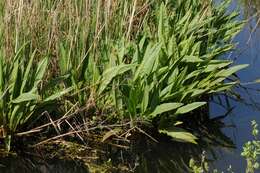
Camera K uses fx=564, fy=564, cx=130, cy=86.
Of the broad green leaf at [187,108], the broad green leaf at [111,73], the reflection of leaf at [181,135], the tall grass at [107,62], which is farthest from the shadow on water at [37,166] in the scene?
the broad green leaf at [187,108]

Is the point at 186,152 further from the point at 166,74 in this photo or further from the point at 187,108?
the point at 166,74

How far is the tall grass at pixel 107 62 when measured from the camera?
4.02 meters

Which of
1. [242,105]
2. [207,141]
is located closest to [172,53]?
[207,141]

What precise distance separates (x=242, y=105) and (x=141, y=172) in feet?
5.71

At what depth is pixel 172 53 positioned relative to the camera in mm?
4371

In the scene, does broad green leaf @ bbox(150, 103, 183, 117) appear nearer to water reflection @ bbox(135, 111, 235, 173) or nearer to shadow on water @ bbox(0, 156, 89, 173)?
water reflection @ bbox(135, 111, 235, 173)

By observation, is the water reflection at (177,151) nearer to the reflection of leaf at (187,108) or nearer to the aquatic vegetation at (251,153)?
the reflection of leaf at (187,108)

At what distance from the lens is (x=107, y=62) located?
434 centimetres

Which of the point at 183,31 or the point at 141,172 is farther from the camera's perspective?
the point at 183,31

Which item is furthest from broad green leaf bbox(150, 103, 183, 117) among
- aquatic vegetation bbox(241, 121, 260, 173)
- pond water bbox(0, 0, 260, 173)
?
aquatic vegetation bbox(241, 121, 260, 173)

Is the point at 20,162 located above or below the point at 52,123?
below

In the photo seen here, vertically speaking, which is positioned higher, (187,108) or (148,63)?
(148,63)

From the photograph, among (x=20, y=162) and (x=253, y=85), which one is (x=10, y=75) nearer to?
(x=20, y=162)

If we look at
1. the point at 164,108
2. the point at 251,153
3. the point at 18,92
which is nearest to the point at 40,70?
the point at 18,92
